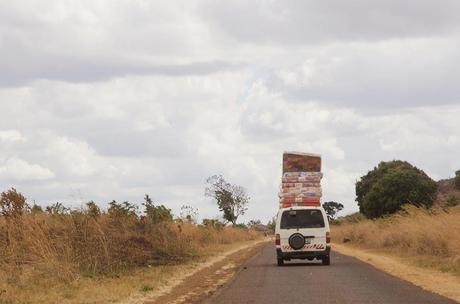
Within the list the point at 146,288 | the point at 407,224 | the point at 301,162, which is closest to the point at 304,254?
the point at 146,288

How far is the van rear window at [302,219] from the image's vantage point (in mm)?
29938

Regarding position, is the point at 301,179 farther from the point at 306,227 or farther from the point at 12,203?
the point at 12,203

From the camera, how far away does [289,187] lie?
45500 mm

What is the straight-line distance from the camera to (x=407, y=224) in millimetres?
41562

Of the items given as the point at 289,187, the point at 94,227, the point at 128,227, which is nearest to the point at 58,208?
the point at 94,227

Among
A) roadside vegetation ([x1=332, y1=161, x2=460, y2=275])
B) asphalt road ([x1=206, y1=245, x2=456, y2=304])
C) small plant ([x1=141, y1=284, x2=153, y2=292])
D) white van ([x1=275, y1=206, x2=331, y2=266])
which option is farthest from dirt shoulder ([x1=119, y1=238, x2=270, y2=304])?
roadside vegetation ([x1=332, y1=161, x2=460, y2=275])

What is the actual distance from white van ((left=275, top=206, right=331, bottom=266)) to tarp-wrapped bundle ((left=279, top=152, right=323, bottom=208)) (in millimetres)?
11486

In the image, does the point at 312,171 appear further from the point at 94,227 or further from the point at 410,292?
the point at 410,292

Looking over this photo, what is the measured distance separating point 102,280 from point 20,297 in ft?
17.4

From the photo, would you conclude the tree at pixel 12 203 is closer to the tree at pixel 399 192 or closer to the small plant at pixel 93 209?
the small plant at pixel 93 209

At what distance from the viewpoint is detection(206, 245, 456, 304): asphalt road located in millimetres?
16875

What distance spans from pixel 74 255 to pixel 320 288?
9520 mm

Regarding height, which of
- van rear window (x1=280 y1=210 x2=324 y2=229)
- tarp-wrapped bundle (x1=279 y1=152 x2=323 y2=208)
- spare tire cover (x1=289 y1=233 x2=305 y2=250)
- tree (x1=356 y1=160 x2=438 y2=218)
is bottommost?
spare tire cover (x1=289 y1=233 x2=305 y2=250)

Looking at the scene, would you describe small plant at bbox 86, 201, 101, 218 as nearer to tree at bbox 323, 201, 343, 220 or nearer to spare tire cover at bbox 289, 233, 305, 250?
spare tire cover at bbox 289, 233, 305, 250
